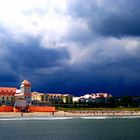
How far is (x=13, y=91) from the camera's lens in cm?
14400

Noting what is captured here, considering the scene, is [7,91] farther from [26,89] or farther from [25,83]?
[25,83]

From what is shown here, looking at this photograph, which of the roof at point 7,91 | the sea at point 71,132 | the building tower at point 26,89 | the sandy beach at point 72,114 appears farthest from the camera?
the roof at point 7,91

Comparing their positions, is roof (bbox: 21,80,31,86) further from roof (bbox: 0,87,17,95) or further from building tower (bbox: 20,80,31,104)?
roof (bbox: 0,87,17,95)

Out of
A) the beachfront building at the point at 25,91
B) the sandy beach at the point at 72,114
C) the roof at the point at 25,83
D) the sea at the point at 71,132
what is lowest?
the sea at the point at 71,132

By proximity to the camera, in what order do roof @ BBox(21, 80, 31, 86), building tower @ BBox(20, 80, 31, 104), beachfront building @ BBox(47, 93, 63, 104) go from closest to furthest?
Answer: building tower @ BBox(20, 80, 31, 104) < roof @ BBox(21, 80, 31, 86) < beachfront building @ BBox(47, 93, 63, 104)

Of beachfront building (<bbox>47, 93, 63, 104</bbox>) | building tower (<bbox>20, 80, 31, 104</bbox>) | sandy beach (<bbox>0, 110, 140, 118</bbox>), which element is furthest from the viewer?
beachfront building (<bbox>47, 93, 63, 104</bbox>)

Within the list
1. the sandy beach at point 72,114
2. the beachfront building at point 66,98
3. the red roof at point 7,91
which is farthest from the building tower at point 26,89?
the beachfront building at point 66,98

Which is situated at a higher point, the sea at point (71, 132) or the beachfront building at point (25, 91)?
the beachfront building at point (25, 91)

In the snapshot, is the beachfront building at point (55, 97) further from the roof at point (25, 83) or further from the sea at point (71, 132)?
the sea at point (71, 132)

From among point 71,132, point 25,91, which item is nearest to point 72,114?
point 25,91

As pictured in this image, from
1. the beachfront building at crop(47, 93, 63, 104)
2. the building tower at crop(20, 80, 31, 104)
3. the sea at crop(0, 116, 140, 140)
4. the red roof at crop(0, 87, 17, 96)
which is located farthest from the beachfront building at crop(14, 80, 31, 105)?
the sea at crop(0, 116, 140, 140)

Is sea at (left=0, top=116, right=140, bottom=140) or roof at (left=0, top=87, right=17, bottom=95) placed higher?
roof at (left=0, top=87, right=17, bottom=95)

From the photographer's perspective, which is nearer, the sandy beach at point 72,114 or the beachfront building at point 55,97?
the sandy beach at point 72,114

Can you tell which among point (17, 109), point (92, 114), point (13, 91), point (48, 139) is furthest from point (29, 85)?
point (48, 139)
